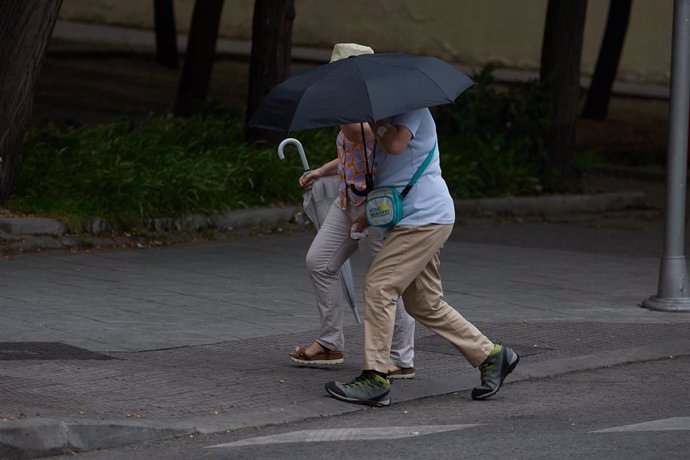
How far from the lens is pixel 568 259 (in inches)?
522

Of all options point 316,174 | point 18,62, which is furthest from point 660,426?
point 18,62

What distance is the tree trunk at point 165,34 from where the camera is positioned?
87.0ft

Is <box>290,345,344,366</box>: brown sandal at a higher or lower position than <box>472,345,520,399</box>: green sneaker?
lower

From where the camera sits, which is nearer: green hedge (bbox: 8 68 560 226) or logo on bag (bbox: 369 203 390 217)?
logo on bag (bbox: 369 203 390 217)

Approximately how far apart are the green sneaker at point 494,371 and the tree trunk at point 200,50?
13.4 meters

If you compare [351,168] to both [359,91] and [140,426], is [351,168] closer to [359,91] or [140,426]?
[359,91]

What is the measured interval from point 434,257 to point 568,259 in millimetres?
5826

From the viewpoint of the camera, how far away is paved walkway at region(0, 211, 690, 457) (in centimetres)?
720

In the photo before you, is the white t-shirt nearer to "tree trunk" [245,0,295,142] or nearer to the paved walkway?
the paved walkway

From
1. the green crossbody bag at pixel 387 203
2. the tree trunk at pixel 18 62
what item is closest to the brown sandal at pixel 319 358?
the green crossbody bag at pixel 387 203

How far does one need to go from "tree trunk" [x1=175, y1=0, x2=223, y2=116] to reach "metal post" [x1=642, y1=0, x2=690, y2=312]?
437 inches

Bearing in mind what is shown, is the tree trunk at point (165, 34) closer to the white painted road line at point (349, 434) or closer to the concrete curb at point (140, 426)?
the concrete curb at point (140, 426)

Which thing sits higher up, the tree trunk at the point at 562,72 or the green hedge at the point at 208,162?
the tree trunk at the point at 562,72

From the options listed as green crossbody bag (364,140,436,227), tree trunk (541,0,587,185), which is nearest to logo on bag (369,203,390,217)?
green crossbody bag (364,140,436,227)
